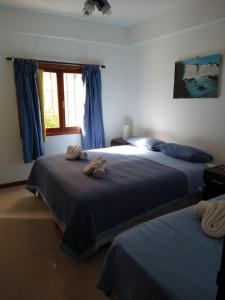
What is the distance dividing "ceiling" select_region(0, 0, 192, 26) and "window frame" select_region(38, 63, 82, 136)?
77cm

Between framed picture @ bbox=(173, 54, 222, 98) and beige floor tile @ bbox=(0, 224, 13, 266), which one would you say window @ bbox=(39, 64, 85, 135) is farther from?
beige floor tile @ bbox=(0, 224, 13, 266)

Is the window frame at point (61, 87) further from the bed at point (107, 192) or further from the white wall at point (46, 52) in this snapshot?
the bed at point (107, 192)

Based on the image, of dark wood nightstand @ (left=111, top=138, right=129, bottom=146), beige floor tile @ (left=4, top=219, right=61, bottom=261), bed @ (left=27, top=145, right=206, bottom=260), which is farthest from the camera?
dark wood nightstand @ (left=111, top=138, right=129, bottom=146)

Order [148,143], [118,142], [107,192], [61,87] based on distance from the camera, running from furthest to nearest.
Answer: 1. [118,142]
2. [61,87]
3. [148,143]
4. [107,192]

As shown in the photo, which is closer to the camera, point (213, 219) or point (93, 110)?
point (213, 219)

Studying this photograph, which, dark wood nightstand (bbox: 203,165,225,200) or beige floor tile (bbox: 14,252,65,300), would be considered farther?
dark wood nightstand (bbox: 203,165,225,200)

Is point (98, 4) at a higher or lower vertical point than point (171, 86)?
higher

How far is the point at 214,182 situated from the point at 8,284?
2194 millimetres

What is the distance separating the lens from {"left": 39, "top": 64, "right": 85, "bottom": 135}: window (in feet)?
12.4

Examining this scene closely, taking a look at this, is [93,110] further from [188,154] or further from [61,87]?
[188,154]

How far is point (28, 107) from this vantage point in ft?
11.5

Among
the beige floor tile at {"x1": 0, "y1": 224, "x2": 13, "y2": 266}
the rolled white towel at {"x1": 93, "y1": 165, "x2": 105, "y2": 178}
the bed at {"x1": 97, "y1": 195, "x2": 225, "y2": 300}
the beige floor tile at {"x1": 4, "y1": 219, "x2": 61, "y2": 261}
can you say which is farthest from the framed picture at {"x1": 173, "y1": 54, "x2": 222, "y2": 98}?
the beige floor tile at {"x1": 0, "y1": 224, "x2": 13, "y2": 266}

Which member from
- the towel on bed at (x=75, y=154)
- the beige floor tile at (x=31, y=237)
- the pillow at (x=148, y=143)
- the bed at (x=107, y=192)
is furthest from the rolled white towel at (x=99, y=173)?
the pillow at (x=148, y=143)

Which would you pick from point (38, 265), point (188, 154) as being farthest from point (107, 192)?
point (188, 154)
